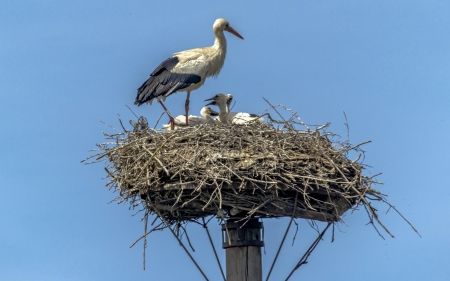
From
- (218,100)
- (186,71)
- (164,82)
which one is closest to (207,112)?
(218,100)

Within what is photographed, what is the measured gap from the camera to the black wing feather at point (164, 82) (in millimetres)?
11289

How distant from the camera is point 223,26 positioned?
12297 mm

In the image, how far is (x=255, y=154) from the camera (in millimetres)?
8750

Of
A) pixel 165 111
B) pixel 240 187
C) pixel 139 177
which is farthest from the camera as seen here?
pixel 165 111

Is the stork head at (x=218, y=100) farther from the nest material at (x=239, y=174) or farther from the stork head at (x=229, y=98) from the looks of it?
the nest material at (x=239, y=174)

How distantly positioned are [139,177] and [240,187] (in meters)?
1.08

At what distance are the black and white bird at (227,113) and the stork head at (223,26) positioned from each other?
88 centimetres

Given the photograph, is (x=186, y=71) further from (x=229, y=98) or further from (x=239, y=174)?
(x=239, y=174)

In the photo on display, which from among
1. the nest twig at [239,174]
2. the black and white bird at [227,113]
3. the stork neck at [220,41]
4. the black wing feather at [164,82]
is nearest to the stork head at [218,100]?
the black and white bird at [227,113]

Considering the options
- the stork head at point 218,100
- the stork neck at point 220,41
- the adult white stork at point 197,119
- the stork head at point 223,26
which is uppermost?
the stork head at point 223,26

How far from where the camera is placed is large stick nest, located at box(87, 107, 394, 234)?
845cm

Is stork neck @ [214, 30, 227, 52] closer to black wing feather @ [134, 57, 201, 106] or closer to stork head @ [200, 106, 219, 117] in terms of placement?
black wing feather @ [134, 57, 201, 106]

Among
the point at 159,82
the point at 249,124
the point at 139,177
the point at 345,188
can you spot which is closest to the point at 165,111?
the point at 159,82

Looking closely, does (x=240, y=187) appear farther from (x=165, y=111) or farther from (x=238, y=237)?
(x=165, y=111)
